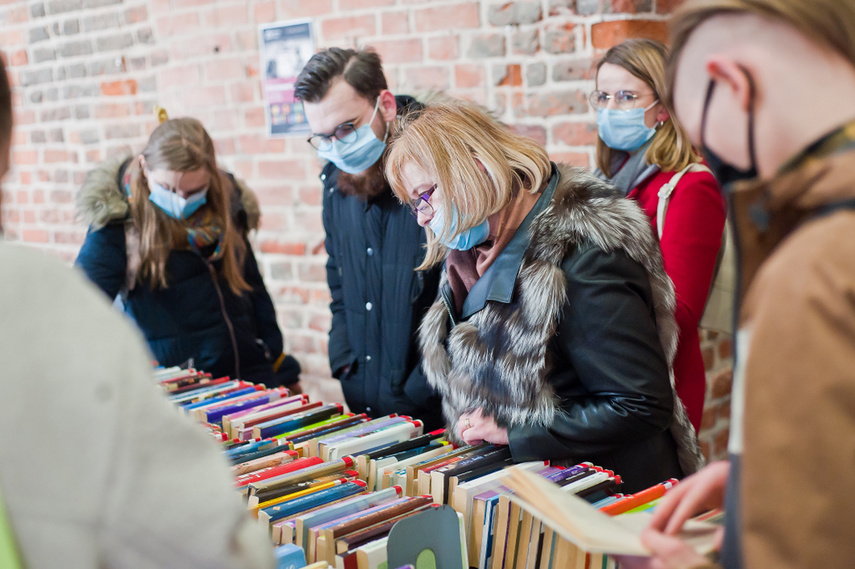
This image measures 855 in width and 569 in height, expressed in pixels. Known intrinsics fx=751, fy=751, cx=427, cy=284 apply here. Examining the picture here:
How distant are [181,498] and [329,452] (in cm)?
98

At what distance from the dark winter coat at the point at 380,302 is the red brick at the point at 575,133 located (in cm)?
61

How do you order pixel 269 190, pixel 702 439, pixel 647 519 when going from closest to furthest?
pixel 647 519, pixel 702 439, pixel 269 190

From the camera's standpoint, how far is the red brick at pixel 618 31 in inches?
96.6

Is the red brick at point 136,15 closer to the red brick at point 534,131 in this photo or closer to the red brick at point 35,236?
the red brick at point 35,236

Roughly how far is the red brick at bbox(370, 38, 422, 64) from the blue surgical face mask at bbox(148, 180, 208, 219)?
100 cm

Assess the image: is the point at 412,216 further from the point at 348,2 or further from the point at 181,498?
the point at 181,498

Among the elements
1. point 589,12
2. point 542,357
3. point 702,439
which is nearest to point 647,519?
point 542,357

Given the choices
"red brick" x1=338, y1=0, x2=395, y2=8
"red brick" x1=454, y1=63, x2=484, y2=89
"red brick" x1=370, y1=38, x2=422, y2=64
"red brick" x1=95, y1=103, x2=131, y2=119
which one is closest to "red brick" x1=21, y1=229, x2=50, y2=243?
"red brick" x1=95, y1=103, x2=131, y2=119

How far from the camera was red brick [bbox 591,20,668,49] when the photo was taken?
2453 mm

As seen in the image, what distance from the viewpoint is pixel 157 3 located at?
3867mm

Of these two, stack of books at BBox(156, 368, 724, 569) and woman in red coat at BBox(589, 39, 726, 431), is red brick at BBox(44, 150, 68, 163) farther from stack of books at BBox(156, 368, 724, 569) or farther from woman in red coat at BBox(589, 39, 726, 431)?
woman in red coat at BBox(589, 39, 726, 431)

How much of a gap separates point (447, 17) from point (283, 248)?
139cm

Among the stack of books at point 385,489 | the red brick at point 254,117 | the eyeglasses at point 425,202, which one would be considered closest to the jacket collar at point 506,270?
the eyeglasses at point 425,202

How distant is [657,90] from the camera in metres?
2.30
